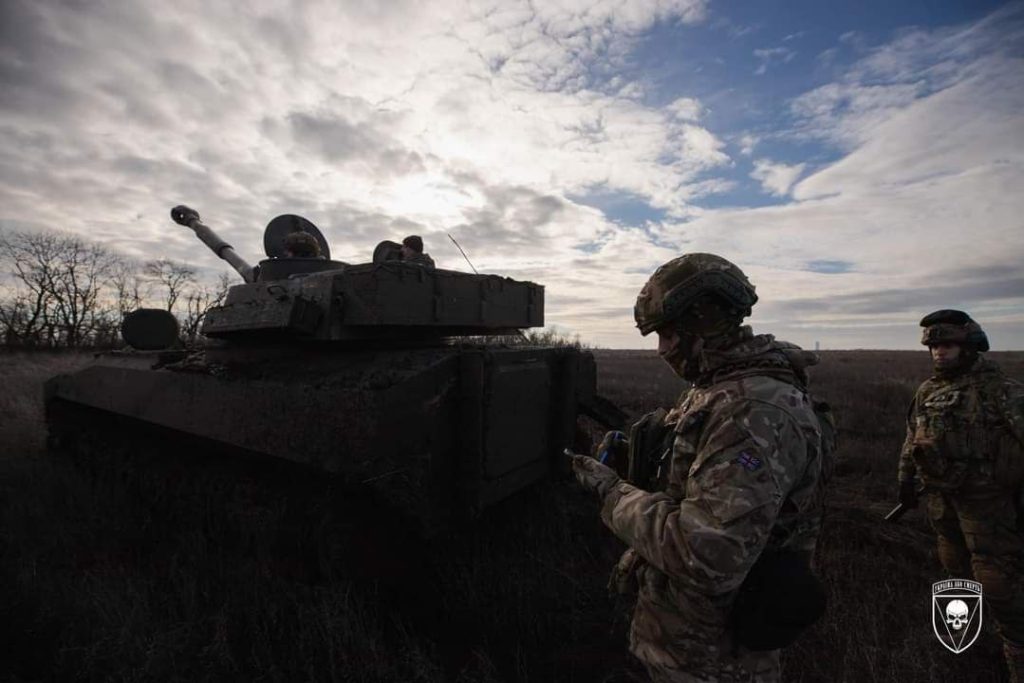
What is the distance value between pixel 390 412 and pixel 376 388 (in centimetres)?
16

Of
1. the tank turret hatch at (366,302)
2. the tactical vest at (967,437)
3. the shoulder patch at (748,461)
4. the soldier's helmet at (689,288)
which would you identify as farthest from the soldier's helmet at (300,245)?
the tactical vest at (967,437)

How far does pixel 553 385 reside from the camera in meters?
4.74

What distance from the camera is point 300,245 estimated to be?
4.98m

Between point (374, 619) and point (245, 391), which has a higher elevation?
point (245, 391)

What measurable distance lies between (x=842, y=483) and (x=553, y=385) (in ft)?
14.7

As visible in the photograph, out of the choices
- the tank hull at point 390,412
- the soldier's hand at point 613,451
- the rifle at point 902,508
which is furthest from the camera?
the rifle at point 902,508

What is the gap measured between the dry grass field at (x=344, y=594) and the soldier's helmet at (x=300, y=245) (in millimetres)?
2088

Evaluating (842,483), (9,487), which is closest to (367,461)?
(9,487)

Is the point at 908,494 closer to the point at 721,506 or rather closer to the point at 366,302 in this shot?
the point at 721,506

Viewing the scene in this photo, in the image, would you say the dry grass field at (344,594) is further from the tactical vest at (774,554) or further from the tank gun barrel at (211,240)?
the tank gun barrel at (211,240)

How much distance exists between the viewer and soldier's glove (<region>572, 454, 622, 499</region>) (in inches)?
73.2

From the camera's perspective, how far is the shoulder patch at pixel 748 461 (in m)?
1.46

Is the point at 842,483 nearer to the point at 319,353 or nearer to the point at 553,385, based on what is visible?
the point at 553,385

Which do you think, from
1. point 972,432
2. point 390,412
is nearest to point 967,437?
point 972,432
